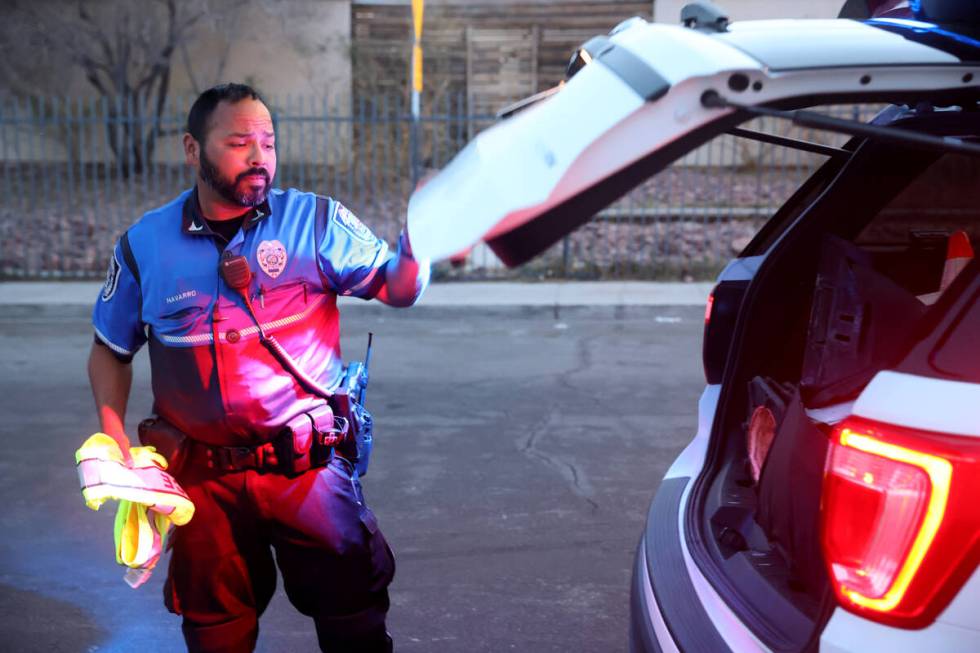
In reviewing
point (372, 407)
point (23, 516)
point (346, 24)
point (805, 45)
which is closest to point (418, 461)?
point (372, 407)

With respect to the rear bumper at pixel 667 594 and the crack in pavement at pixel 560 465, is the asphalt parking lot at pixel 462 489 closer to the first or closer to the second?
the crack in pavement at pixel 560 465

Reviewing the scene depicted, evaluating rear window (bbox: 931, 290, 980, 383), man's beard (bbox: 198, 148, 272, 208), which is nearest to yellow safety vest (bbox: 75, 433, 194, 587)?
man's beard (bbox: 198, 148, 272, 208)

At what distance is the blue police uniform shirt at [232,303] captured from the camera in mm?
2676

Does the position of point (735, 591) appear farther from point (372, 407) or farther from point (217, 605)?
point (372, 407)

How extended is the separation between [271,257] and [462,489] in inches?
110

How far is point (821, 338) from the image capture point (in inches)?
104

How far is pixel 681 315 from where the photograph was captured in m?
10.5

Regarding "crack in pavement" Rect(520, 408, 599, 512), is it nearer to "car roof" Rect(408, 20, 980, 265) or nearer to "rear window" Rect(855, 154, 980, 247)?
"rear window" Rect(855, 154, 980, 247)

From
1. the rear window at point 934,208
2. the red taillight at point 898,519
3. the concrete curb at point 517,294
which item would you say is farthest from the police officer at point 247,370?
the concrete curb at point 517,294

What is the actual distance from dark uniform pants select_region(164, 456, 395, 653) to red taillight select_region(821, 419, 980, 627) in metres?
1.31

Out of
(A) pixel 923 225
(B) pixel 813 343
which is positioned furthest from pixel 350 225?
(A) pixel 923 225

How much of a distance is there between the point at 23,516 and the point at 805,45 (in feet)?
14.1

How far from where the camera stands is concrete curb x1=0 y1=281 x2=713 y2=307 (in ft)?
35.6

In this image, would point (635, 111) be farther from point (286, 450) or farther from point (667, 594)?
point (286, 450)
